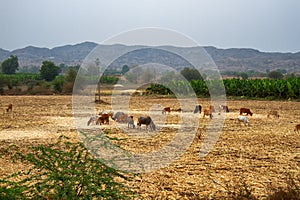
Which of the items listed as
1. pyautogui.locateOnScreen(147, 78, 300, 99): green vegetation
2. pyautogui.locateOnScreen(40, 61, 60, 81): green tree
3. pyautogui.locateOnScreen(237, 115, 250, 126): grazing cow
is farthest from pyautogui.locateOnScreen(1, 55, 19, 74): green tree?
pyautogui.locateOnScreen(237, 115, 250, 126): grazing cow

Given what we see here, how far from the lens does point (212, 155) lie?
32.7ft

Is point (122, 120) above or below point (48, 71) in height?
below

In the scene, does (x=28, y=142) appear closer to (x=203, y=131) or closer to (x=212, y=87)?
(x=203, y=131)

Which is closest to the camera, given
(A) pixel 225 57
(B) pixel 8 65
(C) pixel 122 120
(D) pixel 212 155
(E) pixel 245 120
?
(D) pixel 212 155

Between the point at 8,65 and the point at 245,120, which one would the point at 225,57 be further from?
the point at 245,120

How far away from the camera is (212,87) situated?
109 ft

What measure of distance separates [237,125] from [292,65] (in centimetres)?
10066

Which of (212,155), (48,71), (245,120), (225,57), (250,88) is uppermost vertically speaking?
(225,57)

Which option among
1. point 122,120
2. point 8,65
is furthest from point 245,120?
point 8,65

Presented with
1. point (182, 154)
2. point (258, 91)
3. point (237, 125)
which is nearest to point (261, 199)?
point (182, 154)

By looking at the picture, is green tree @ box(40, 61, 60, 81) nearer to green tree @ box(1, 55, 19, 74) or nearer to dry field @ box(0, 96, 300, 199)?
green tree @ box(1, 55, 19, 74)

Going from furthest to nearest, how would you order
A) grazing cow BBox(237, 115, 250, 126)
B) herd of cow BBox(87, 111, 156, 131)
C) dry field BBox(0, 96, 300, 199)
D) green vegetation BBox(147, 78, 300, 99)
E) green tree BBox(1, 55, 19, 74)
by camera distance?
green tree BBox(1, 55, 19, 74) < green vegetation BBox(147, 78, 300, 99) < grazing cow BBox(237, 115, 250, 126) < herd of cow BBox(87, 111, 156, 131) < dry field BBox(0, 96, 300, 199)

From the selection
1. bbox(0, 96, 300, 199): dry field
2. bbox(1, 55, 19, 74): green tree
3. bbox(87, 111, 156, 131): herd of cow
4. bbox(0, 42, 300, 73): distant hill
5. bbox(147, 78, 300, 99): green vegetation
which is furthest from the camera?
bbox(0, 42, 300, 73): distant hill

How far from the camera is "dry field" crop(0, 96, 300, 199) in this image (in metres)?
7.20
